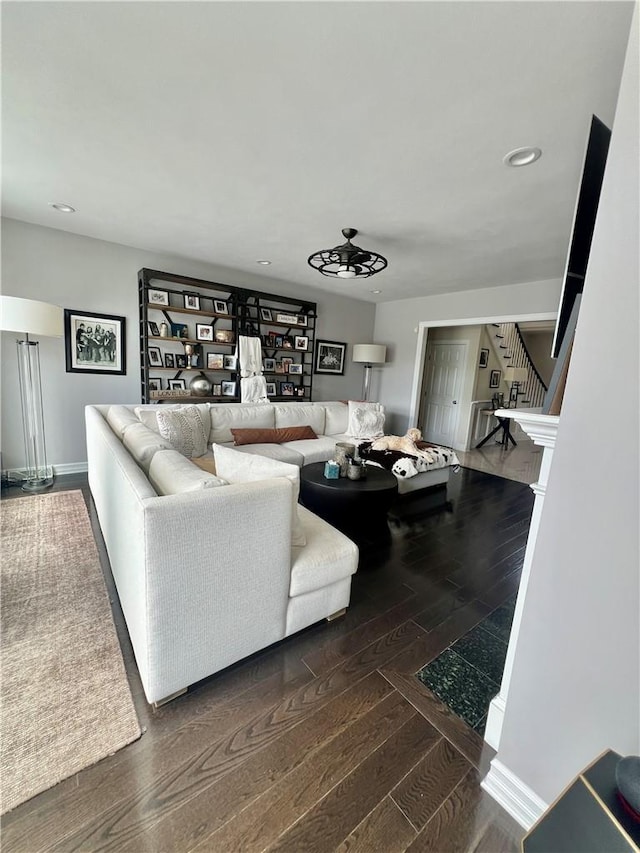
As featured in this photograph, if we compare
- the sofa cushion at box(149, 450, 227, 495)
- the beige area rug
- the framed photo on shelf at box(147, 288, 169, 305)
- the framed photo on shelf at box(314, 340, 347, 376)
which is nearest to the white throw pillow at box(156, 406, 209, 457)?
the beige area rug

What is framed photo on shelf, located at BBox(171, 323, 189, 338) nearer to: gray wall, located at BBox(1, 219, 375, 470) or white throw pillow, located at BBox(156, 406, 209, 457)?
gray wall, located at BBox(1, 219, 375, 470)

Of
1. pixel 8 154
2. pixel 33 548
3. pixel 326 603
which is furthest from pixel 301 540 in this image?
pixel 8 154

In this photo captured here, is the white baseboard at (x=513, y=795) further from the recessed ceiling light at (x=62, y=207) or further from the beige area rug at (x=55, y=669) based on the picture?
the recessed ceiling light at (x=62, y=207)

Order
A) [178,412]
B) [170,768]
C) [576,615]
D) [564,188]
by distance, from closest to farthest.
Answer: [576,615]
[170,768]
[564,188]
[178,412]

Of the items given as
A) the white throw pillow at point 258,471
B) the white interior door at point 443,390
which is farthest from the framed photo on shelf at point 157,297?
the white interior door at point 443,390

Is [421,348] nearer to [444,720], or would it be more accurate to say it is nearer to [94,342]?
[94,342]

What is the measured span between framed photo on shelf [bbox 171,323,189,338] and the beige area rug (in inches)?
103

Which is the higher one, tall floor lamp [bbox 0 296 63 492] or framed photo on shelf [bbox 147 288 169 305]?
framed photo on shelf [bbox 147 288 169 305]

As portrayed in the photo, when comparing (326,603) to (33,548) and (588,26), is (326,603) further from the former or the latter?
(588,26)

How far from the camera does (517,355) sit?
7.20m

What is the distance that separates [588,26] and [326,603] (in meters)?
2.53

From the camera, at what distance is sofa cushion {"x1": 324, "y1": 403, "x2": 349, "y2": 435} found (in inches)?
190

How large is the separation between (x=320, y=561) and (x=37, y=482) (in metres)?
3.37

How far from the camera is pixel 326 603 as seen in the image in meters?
1.76
